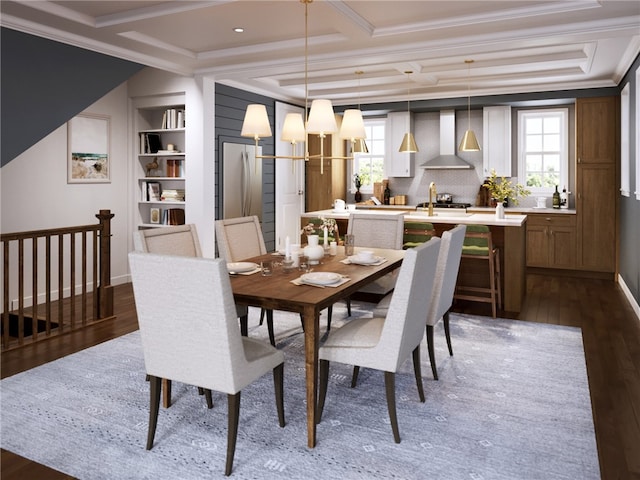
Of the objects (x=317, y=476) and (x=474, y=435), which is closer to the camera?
(x=317, y=476)

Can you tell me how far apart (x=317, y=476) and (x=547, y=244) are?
5766 mm

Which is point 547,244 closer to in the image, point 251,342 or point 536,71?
point 536,71

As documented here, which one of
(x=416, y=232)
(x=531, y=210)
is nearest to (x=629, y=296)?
(x=531, y=210)

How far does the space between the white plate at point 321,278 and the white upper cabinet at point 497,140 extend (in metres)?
5.32

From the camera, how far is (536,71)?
241 inches

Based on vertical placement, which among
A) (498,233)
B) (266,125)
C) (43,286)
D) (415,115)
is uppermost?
(415,115)

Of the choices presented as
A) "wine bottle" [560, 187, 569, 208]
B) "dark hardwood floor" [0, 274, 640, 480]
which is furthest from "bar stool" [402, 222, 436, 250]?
"wine bottle" [560, 187, 569, 208]

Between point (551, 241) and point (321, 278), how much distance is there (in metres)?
5.14

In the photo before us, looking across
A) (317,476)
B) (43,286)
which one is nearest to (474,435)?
(317,476)

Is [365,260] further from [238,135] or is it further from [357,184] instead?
[357,184]

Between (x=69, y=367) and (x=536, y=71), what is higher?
(x=536, y=71)

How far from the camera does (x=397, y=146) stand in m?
7.99

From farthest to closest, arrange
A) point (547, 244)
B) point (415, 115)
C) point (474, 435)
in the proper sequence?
point (415, 115) → point (547, 244) → point (474, 435)

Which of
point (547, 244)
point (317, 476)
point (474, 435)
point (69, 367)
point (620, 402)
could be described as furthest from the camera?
point (547, 244)
